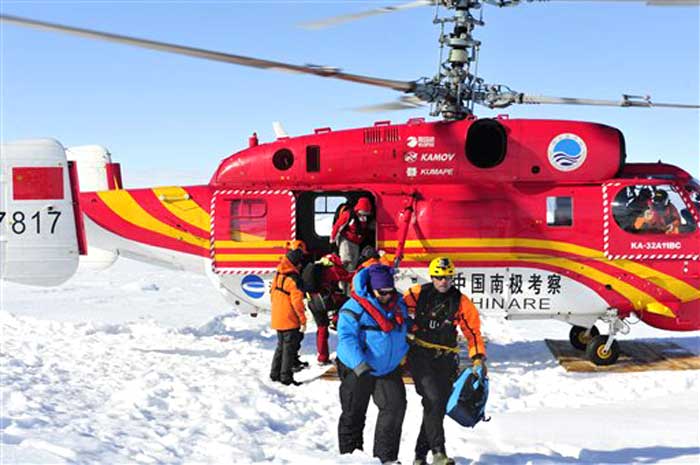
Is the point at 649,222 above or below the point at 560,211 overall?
below

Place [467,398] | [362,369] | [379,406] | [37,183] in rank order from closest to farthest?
[362,369]
[379,406]
[467,398]
[37,183]

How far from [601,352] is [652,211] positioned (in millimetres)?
1997

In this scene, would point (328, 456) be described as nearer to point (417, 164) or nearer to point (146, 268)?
point (417, 164)

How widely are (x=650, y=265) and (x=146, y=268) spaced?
22705 mm

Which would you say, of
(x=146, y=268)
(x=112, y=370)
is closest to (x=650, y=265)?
(x=112, y=370)

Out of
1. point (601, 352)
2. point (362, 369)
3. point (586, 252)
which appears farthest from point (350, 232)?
point (362, 369)

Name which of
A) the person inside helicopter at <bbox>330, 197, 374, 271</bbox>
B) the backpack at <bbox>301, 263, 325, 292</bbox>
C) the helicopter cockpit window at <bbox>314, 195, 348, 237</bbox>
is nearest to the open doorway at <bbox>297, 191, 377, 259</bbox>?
the helicopter cockpit window at <bbox>314, 195, 348, 237</bbox>

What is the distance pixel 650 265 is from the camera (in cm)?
859

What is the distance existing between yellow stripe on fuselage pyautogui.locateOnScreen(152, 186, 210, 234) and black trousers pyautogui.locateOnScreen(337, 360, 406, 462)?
4.87 m

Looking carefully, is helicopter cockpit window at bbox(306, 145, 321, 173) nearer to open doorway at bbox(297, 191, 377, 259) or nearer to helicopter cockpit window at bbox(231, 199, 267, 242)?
open doorway at bbox(297, 191, 377, 259)

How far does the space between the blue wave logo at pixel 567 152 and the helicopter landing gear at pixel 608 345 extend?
2021mm

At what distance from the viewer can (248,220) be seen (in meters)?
9.05

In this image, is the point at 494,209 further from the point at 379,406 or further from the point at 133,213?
the point at 133,213

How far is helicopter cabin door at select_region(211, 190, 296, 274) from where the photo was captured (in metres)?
8.92
